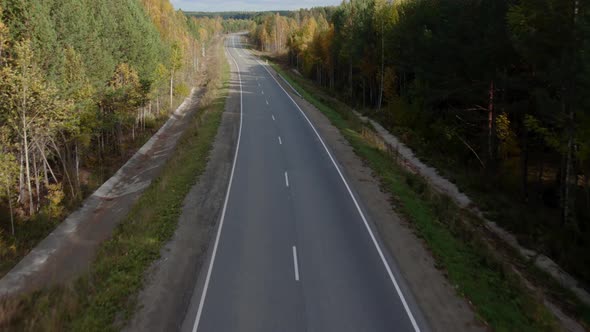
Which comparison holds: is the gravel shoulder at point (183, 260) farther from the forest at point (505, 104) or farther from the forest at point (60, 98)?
the forest at point (505, 104)

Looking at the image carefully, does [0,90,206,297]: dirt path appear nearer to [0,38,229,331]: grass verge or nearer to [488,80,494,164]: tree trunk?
[0,38,229,331]: grass verge

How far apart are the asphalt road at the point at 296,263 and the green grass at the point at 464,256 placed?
1.99 metres

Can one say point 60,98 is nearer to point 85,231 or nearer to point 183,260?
point 85,231

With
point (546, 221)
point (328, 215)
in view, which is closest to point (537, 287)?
point (546, 221)

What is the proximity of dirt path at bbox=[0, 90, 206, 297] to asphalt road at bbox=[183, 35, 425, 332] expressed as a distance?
20.2ft

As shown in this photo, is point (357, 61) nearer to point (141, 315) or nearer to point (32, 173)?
point (32, 173)

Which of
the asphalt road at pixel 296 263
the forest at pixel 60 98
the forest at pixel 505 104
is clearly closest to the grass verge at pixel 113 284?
the asphalt road at pixel 296 263

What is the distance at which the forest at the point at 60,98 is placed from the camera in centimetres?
2053

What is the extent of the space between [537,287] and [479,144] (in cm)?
1772

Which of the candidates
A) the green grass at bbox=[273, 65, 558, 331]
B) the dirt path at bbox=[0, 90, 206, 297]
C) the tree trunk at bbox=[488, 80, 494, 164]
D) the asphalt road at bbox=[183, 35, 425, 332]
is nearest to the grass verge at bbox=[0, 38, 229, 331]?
the dirt path at bbox=[0, 90, 206, 297]

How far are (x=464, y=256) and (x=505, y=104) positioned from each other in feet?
39.5

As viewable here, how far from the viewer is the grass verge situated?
431 inches

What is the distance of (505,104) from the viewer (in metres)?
22.8

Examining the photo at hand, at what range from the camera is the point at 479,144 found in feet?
98.6
